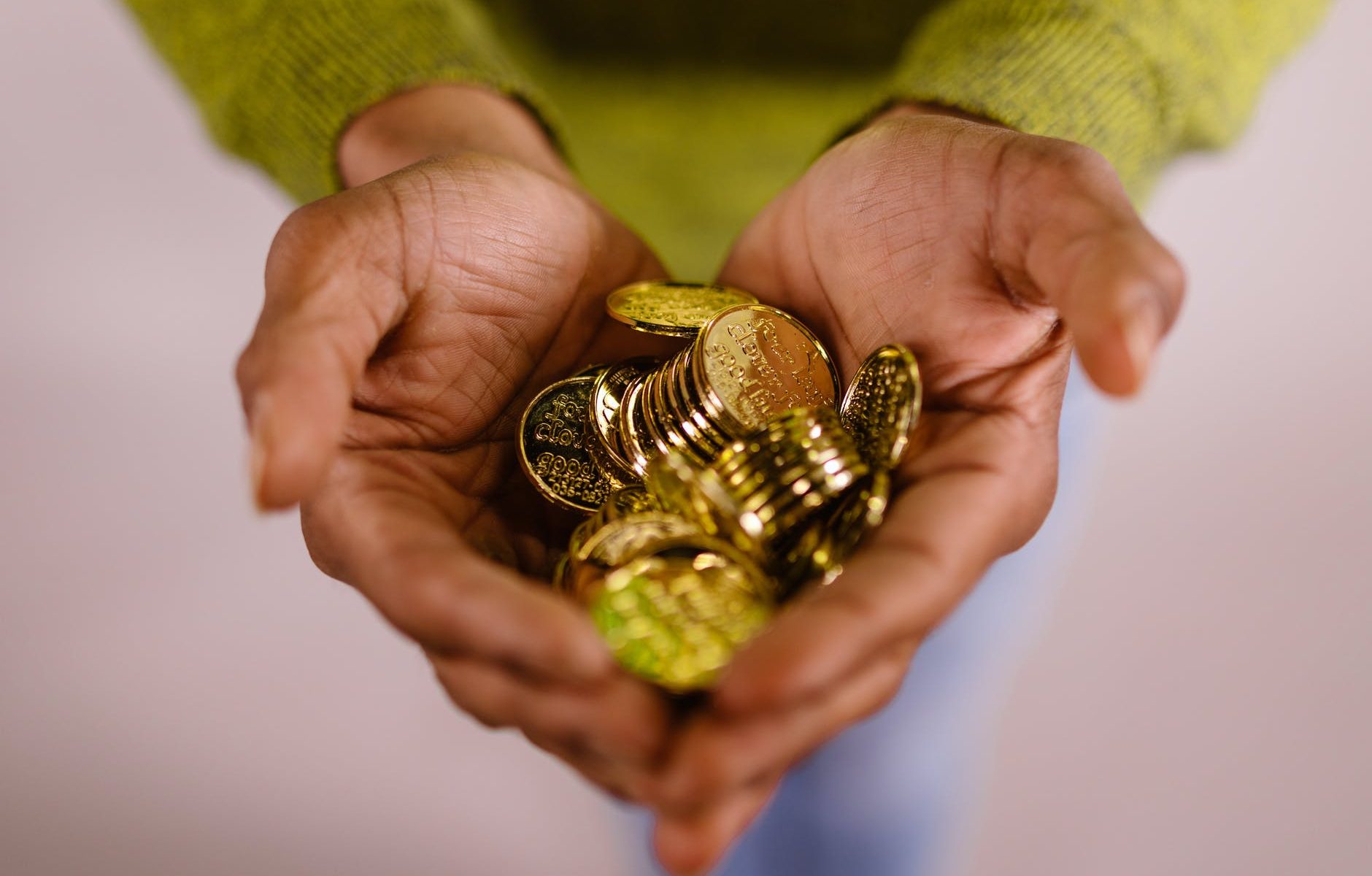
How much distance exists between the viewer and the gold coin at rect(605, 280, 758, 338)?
1942mm

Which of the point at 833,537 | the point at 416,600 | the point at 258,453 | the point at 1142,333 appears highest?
the point at 258,453

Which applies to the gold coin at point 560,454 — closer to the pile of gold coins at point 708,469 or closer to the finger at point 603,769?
the pile of gold coins at point 708,469

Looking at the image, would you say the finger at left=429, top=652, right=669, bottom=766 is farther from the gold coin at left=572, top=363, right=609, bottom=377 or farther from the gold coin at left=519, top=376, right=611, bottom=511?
the gold coin at left=572, top=363, right=609, bottom=377

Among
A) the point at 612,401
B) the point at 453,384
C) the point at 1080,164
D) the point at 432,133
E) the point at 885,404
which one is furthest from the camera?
the point at 432,133

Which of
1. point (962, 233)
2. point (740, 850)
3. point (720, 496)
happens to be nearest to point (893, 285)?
point (962, 233)

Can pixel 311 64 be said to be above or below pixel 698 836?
above

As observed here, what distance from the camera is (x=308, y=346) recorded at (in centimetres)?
136

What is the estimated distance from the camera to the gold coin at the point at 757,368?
1793mm

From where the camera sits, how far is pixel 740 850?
8.75 ft

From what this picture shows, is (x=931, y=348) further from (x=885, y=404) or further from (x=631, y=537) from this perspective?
(x=631, y=537)

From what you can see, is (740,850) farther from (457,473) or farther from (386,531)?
(386,531)

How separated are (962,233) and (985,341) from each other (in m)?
0.18

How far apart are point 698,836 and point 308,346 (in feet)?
2.49

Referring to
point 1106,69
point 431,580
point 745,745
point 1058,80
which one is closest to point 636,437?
point 431,580
